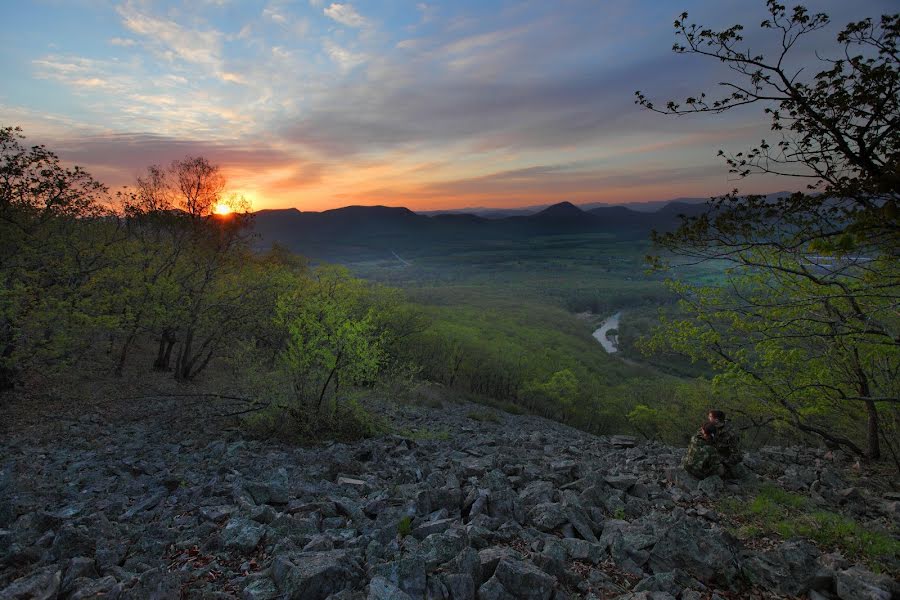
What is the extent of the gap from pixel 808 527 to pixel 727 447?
3.35 meters

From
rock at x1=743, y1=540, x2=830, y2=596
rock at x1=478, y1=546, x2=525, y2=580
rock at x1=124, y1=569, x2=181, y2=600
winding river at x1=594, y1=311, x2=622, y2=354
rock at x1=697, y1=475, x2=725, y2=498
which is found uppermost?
rock at x1=124, y1=569, x2=181, y2=600

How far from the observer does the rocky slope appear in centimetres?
634

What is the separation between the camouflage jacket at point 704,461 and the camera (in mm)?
12469

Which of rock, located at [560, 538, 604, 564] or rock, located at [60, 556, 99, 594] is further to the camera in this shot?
rock, located at [560, 538, 604, 564]

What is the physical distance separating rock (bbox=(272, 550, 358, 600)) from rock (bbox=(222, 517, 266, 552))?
114 cm

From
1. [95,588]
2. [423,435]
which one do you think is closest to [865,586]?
[95,588]

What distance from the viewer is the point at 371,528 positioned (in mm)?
8562

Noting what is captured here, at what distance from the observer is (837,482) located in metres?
12.6

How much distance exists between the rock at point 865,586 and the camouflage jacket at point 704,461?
5.57 m

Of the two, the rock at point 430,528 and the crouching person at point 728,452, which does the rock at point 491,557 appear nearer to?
the rock at point 430,528

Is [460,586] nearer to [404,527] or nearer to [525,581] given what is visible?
[525,581]

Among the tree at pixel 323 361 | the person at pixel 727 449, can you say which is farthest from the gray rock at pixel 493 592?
the tree at pixel 323 361

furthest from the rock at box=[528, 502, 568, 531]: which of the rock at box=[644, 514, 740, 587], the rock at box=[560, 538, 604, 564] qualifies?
the rock at box=[644, 514, 740, 587]

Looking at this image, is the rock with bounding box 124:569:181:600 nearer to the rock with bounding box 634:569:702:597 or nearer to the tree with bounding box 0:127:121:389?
the rock with bounding box 634:569:702:597
